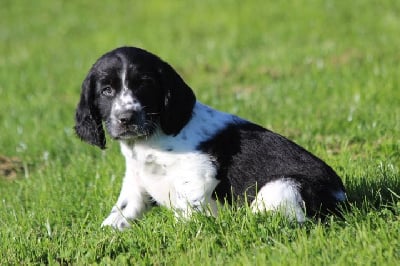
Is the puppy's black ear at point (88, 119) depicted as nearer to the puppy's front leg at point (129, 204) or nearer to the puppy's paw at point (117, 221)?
the puppy's front leg at point (129, 204)

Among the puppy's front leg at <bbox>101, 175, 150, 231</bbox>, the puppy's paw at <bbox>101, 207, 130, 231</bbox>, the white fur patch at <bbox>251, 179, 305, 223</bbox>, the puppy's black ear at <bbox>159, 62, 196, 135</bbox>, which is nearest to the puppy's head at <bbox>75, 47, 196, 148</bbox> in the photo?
the puppy's black ear at <bbox>159, 62, 196, 135</bbox>

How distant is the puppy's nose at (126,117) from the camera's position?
5605mm

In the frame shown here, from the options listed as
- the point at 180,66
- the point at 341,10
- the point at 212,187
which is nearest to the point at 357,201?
the point at 212,187

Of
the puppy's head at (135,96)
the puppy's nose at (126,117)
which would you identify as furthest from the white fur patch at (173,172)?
the puppy's nose at (126,117)

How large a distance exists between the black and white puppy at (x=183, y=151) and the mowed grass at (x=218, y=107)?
27 cm

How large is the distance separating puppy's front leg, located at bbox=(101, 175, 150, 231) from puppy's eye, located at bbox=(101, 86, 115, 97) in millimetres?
717

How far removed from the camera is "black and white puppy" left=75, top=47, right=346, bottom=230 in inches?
223

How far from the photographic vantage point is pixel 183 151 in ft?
19.1

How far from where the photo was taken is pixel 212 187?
19.1 feet

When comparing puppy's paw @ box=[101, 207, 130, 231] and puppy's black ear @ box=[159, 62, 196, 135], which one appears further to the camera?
puppy's paw @ box=[101, 207, 130, 231]

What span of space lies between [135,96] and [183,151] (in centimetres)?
55

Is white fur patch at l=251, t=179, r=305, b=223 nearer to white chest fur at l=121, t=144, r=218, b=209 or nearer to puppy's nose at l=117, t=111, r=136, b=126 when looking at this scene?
white chest fur at l=121, t=144, r=218, b=209

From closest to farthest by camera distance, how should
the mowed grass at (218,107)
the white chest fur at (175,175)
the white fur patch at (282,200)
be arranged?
1. the mowed grass at (218,107)
2. the white fur patch at (282,200)
3. the white chest fur at (175,175)

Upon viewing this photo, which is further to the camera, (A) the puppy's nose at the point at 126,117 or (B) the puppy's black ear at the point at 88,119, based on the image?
(B) the puppy's black ear at the point at 88,119
